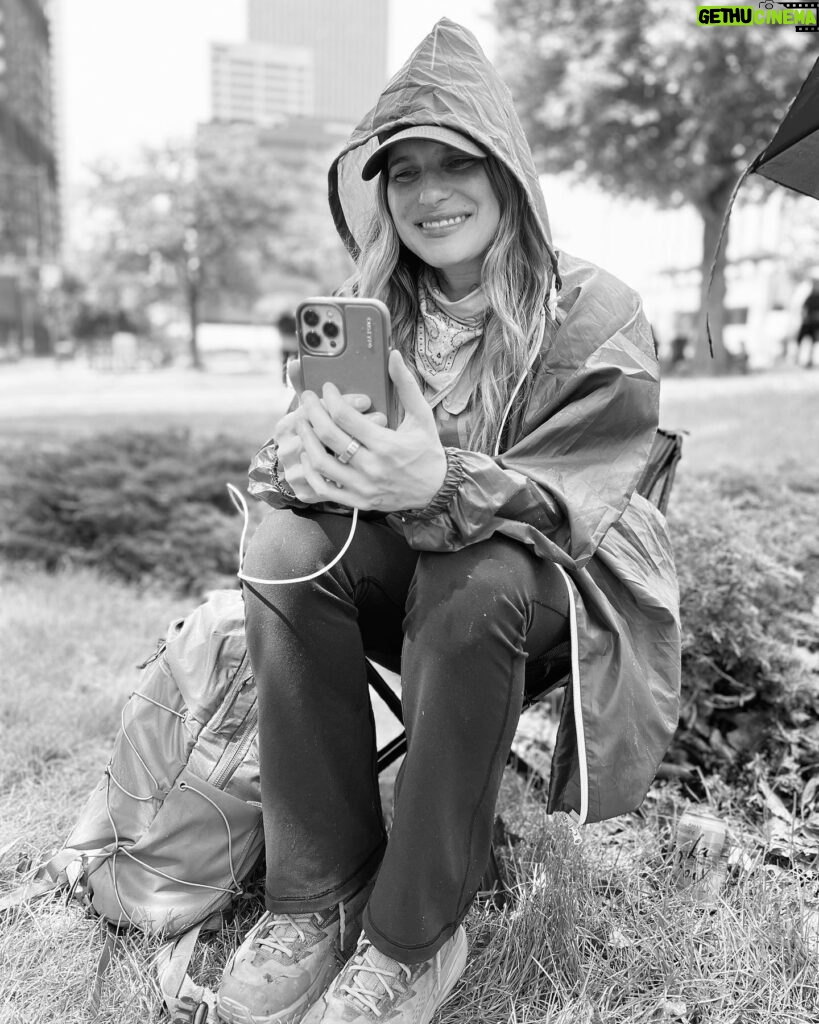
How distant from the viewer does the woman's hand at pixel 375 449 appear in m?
1.48

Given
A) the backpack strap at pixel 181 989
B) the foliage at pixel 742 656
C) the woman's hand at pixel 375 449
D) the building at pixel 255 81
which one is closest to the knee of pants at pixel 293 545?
the woman's hand at pixel 375 449

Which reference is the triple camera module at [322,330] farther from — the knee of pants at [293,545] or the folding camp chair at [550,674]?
the folding camp chair at [550,674]

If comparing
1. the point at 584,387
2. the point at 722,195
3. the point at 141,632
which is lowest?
the point at 141,632

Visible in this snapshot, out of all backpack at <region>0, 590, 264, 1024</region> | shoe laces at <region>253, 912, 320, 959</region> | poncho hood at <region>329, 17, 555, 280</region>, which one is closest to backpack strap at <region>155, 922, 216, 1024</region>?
backpack at <region>0, 590, 264, 1024</region>

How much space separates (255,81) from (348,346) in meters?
159

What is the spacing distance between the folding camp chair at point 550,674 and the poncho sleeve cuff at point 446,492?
0.37m

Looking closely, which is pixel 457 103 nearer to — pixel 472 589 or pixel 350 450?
pixel 350 450

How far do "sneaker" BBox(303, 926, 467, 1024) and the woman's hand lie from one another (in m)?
0.76

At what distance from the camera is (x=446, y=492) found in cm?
151

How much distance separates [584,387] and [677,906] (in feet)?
3.37

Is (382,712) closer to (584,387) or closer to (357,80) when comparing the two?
(584,387)

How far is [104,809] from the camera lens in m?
1.98

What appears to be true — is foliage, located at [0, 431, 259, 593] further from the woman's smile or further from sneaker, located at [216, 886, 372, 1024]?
sneaker, located at [216, 886, 372, 1024]

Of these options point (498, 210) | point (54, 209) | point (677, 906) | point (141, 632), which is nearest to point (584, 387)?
point (498, 210)
